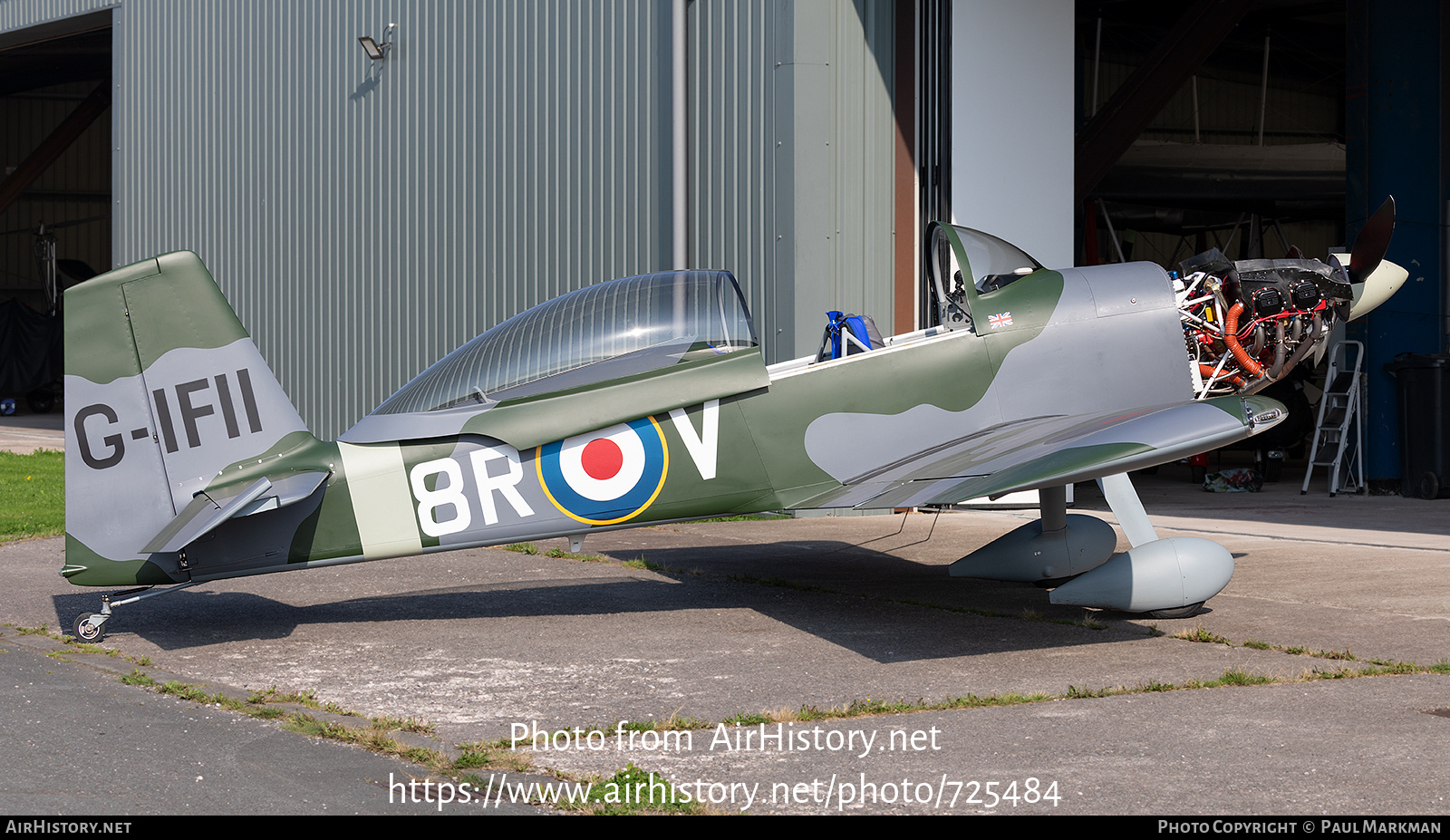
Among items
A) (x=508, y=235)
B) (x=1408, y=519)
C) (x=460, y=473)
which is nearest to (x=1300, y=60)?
(x=1408, y=519)

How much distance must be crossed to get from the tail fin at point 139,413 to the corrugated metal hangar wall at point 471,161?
632 cm

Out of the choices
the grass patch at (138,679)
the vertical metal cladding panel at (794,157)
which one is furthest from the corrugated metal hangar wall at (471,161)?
the grass patch at (138,679)

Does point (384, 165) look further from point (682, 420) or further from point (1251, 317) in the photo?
point (1251, 317)

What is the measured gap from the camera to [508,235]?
13844 mm

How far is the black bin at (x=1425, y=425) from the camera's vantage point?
43.2 feet

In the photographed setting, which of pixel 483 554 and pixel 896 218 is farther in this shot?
pixel 896 218

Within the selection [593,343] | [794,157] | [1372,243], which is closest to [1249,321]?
[1372,243]

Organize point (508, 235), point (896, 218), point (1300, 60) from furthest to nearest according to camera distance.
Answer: point (1300, 60) < point (508, 235) < point (896, 218)

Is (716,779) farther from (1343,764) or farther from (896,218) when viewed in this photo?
(896,218)

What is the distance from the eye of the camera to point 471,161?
14.2 m

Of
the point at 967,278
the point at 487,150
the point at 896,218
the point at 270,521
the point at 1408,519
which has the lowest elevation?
the point at 1408,519

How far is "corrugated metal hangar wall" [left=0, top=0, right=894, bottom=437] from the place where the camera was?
11.8m

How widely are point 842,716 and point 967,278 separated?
3.41 m

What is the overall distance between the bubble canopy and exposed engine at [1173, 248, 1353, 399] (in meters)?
2.94
